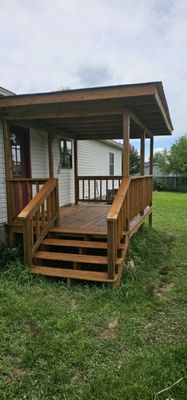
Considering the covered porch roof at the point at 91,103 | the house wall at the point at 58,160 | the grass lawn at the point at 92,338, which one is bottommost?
the grass lawn at the point at 92,338

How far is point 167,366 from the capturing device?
8.63 ft

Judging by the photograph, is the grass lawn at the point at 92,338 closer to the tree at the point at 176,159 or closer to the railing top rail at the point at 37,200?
the railing top rail at the point at 37,200

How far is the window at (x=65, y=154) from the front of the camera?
28.9 ft

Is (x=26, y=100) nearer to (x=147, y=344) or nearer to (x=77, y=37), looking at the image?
(x=147, y=344)

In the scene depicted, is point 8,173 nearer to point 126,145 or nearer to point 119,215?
point 126,145

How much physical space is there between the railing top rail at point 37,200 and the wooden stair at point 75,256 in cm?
68

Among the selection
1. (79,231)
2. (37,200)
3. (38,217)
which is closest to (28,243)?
(38,217)

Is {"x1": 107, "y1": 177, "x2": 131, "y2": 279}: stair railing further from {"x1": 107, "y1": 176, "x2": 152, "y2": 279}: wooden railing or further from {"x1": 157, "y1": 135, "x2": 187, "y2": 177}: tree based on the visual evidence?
{"x1": 157, "y1": 135, "x2": 187, "y2": 177}: tree

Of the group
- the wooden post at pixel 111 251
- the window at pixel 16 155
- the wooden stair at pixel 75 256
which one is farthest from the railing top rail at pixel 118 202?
the window at pixel 16 155

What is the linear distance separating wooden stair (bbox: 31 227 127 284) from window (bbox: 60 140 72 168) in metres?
3.68

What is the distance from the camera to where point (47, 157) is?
7879 mm

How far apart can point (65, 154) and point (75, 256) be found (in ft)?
15.7

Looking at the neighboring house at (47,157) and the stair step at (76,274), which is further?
the neighboring house at (47,157)

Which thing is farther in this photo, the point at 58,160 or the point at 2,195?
the point at 58,160
